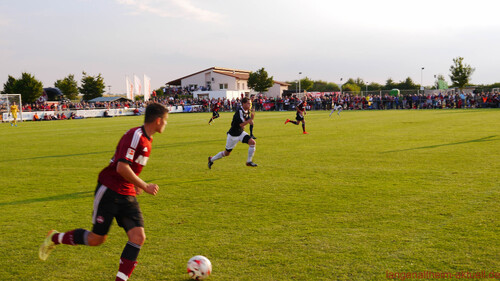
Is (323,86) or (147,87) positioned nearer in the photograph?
(147,87)

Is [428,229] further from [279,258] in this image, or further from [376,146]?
[376,146]

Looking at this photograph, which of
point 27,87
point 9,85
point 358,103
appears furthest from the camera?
point 9,85

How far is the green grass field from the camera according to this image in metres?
4.47

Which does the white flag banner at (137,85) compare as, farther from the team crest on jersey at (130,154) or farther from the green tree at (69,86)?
the team crest on jersey at (130,154)

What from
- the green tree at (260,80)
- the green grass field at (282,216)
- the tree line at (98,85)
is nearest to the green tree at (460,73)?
the tree line at (98,85)

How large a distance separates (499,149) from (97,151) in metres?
13.6

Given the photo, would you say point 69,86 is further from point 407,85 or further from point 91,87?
point 407,85

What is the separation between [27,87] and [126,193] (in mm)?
75713

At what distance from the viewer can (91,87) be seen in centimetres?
8138

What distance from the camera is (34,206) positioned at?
23.4ft

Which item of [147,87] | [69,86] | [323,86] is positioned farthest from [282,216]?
[323,86]

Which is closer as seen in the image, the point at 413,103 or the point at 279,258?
the point at 279,258

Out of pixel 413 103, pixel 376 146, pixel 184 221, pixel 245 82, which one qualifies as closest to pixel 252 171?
pixel 184 221

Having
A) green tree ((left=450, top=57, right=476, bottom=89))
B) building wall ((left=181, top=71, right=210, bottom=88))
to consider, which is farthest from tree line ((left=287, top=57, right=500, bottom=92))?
building wall ((left=181, top=71, right=210, bottom=88))
